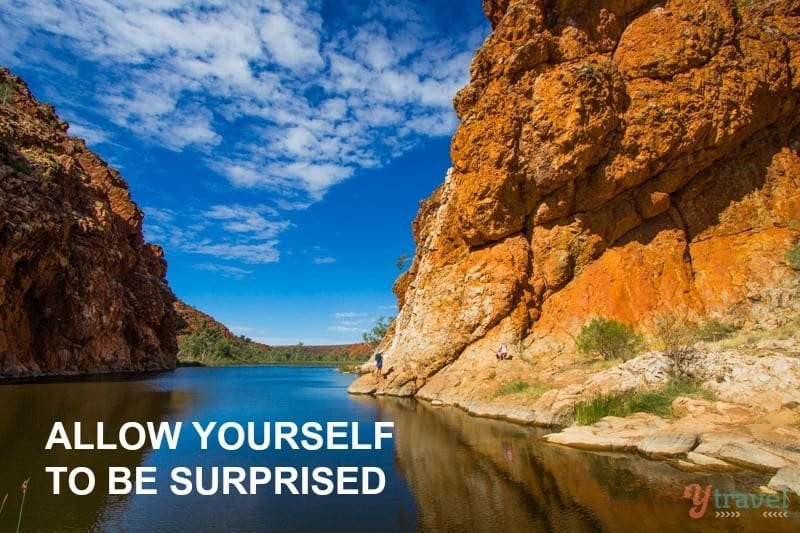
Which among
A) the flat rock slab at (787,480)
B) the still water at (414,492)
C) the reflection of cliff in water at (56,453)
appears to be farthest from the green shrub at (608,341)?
the reflection of cliff in water at (56,453)

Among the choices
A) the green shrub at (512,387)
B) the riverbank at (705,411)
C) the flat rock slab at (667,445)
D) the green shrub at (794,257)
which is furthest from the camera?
the green shrub at (794,257)

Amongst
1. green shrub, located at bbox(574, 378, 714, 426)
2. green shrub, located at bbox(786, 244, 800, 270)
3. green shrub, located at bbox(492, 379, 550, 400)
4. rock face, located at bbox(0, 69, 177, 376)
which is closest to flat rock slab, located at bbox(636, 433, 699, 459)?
green shrub, located at bbox(574, 378, 714, 426)

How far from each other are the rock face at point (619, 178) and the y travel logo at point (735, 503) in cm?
1577

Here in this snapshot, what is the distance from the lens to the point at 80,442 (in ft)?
52.0

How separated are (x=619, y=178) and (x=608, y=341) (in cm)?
967

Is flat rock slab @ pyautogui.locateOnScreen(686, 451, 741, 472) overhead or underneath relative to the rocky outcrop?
underneath

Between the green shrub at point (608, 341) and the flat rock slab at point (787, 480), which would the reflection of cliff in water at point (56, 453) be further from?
the green shrub at point (608, 341)

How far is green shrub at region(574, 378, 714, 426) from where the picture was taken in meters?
16.3

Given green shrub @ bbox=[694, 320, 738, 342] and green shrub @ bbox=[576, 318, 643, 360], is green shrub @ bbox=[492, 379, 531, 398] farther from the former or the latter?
green shrub @ bbox=[694, 320, 738, 342]

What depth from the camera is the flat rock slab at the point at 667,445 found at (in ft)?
42.8

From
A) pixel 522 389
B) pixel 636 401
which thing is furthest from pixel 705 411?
pixel 522 389

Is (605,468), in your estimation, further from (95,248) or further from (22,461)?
(95,248)

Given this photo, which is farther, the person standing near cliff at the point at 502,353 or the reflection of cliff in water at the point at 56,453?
the person standing near cliff at the point at 502,353

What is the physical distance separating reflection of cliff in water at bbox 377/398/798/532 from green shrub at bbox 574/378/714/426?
234 cm
